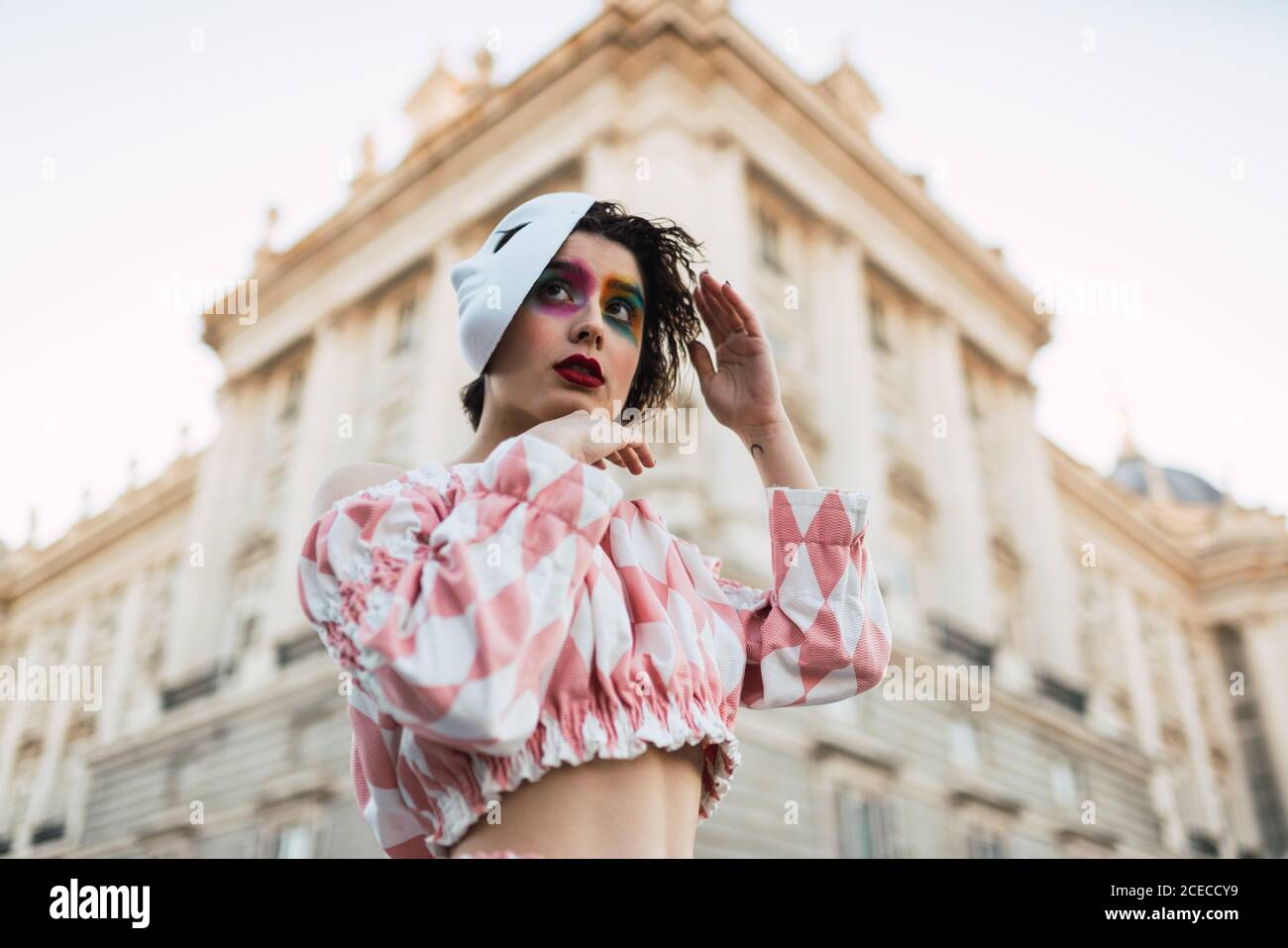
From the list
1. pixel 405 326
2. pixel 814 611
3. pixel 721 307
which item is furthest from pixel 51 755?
pixel 814 611

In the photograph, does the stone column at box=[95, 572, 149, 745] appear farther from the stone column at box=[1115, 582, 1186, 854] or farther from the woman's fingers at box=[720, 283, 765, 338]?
the woman's fingers at box=[720, 283, 765, 338]

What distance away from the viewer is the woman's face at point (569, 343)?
187 centimetres

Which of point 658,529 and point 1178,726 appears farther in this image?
point 1178,726

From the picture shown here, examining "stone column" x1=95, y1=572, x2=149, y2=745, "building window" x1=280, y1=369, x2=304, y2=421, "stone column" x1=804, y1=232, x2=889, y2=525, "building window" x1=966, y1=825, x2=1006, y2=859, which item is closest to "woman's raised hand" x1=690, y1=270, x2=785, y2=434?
"stone column" x1=804, y1=232, x2=889, y2=525

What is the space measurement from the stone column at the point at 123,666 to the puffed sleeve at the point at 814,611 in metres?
28.1

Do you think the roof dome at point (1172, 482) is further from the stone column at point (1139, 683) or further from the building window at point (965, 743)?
the building window at point (965, 743)

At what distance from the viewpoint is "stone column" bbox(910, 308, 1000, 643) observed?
21.4 m

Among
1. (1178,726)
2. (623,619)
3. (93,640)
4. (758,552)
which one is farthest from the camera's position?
(1178,726)

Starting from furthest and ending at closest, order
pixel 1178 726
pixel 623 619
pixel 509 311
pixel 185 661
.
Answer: pixel 1178 726 → pixel 185 661 → pixel 509 311 → pixel 623 619

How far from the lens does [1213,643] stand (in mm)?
38312

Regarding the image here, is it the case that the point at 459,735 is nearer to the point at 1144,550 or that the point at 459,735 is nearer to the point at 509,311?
the point at 509,311
